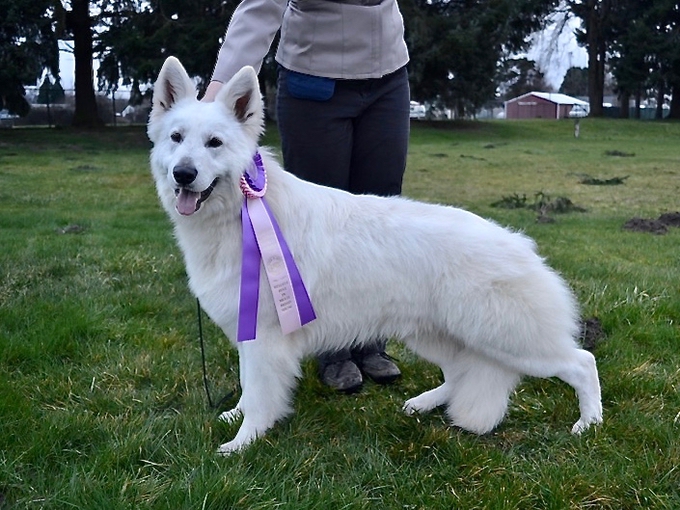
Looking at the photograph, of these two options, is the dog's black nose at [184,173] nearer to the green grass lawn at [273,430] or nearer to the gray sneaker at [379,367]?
the green grass lawn at [273,430]

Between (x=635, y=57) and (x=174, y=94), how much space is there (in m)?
41.0

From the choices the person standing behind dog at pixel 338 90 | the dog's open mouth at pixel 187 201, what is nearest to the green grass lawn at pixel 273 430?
the person standing behind dog at pixel 338 90

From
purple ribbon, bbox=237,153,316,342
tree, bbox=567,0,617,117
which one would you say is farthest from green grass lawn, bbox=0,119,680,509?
tree, bbox=567,0,617,117

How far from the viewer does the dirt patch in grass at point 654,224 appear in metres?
8.45

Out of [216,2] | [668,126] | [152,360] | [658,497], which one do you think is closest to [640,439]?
[658,497]

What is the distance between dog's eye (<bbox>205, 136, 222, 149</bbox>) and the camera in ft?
9.69

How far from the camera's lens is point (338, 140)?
3.71 metres

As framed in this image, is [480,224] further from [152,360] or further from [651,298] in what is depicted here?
[651,298]

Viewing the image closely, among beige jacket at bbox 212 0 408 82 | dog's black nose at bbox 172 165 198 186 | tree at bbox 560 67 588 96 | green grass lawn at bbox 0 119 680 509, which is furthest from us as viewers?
tree at bbox 560 67 588 96

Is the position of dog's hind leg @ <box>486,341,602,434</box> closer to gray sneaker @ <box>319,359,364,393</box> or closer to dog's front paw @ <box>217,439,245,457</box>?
gray sneaker @ <box>319,359,364,393</box>

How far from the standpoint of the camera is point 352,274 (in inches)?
123

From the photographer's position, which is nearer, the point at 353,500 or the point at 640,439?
the point at 353,500

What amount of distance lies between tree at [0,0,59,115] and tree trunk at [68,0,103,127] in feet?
8.87

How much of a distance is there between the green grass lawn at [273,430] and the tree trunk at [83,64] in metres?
22.3
